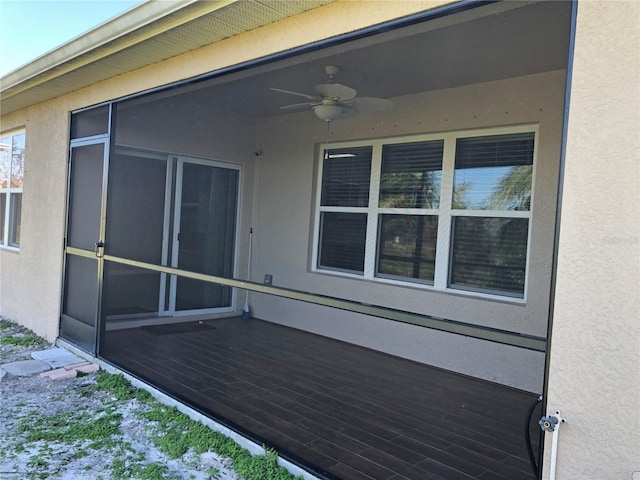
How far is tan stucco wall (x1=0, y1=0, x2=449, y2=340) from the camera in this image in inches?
104

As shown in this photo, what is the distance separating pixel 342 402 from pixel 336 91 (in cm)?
251

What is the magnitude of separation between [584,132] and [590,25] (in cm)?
36

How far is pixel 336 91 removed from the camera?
3.94 meters

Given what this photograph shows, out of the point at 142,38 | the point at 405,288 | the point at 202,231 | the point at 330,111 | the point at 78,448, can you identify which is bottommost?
the point at 78,448

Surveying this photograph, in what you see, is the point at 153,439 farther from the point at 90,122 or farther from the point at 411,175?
the point at 411,175

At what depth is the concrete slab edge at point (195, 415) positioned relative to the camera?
2611 millimetres

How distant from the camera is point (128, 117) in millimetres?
5598

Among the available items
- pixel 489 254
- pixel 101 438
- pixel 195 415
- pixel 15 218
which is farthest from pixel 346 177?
pixel 15 218

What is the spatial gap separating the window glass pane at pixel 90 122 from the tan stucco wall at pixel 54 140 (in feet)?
0.32

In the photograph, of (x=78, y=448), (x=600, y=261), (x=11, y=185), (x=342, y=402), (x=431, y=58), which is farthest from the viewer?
(x=11, y=185)

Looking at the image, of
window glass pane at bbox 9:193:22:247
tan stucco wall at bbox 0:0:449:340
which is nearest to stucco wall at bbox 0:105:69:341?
tan stucco wall at bbox 0:0:449:340

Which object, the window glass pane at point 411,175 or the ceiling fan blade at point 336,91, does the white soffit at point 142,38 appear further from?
the window glass pane at point 411,175

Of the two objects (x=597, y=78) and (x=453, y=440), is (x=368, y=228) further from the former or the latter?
(x=597, y=78)

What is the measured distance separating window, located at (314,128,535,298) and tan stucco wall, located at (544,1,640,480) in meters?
2.83
